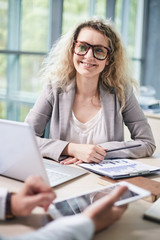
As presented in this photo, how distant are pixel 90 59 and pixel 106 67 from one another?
0.24 meters

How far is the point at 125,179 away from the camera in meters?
1.23

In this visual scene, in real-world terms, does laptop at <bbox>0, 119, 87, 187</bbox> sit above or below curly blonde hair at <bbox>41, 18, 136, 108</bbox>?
below

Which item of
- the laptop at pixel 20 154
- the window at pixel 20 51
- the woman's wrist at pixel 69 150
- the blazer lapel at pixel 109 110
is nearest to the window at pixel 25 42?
the window at pixel 20 51

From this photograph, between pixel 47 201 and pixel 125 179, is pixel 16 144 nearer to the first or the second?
pixel 47 201

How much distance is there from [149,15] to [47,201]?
16.2 ft

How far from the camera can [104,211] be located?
0.82 m

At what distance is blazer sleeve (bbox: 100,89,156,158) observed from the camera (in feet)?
5.20

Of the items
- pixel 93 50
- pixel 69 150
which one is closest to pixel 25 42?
pixel 93 50

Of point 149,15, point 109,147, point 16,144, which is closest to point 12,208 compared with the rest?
point 16,144

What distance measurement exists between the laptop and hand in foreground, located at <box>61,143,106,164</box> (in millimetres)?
228

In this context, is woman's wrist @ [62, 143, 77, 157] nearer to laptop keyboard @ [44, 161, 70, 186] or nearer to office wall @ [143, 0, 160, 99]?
laptop keyboard @ [44, 161, 70, 186]

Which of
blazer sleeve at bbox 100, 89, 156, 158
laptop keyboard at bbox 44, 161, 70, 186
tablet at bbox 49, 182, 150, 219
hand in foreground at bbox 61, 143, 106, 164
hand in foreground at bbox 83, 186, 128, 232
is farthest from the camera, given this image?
blazer sleeve at bbox 100, 89, 156, 158

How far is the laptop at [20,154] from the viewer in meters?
0.96

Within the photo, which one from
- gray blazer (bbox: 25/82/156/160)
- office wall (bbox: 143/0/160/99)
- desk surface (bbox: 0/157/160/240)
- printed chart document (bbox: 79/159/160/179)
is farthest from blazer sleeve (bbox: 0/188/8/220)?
office wall (bbox: 143/0/160/99)
